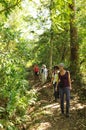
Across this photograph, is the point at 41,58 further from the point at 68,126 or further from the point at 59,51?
the point at 68,126

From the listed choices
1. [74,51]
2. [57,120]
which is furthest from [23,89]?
[74,51]

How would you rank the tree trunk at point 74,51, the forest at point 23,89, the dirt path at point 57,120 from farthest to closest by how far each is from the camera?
1. the tree trunk at point 74,51
2. the dirt path at point 57,120
3. the forest at point 23,89

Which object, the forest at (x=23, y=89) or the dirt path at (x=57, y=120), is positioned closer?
the forest at (x=23, y=89)

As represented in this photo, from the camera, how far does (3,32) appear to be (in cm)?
1033

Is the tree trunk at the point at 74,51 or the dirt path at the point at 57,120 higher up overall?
the tree trunk at the point at 74,51

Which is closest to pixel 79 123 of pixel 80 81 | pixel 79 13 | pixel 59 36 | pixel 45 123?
pixel 45 123

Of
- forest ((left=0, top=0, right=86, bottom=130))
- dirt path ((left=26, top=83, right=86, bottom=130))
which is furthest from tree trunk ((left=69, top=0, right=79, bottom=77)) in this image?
dirt path ((left=26, top=83, right=86, bottom=130))

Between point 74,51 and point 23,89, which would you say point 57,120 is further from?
point 74,51

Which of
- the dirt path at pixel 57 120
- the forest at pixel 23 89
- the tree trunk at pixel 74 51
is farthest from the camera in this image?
the tree trunk at pixel 74 51

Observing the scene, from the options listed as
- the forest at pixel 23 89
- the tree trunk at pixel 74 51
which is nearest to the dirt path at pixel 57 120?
the forest at pixel 23 89

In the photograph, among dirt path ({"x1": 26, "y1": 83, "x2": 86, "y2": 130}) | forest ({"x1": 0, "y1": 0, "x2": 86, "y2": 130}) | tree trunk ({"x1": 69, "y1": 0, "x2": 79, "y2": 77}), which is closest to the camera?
forest ({"x1": 0, "y1": 0, "x2": 86, "y2": 130})

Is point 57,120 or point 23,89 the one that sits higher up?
point 23,89

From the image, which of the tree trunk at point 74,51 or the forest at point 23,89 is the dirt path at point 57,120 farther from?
the tree trunk at point 74,51

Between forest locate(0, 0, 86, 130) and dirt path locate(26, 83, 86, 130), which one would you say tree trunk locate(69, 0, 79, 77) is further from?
dirt path locate(26, 83, 86, 130)
